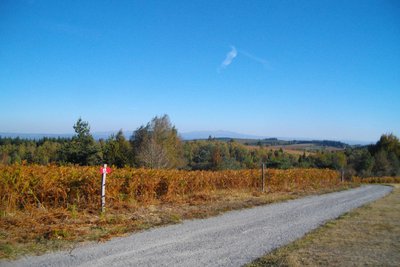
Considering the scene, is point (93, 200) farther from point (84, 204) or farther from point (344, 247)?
point (344, 247)

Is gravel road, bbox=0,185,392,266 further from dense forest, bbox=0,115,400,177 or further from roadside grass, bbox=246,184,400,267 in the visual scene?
dense forest, bbox=0,115,400,177

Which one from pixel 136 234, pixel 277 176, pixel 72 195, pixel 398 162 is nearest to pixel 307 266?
pixel 136 234

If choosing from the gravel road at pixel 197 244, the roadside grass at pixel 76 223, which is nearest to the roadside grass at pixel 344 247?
the gravel road at pixel 197 244

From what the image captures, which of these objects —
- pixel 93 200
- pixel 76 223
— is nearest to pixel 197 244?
pixel 76 223

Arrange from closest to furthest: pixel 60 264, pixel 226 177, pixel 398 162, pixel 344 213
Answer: pixel 60 264, pixel 344 213, pixel 226 177, pixel 398 162

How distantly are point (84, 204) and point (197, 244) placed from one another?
5782mm

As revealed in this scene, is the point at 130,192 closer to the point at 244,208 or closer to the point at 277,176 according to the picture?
the point at 244,208

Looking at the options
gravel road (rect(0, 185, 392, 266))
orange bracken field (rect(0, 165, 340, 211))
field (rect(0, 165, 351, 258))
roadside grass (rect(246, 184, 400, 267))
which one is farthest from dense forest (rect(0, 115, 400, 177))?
roadside grass (rect(246, 184, 400, 267))

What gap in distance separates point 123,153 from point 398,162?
178 ft

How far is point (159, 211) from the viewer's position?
1194cm

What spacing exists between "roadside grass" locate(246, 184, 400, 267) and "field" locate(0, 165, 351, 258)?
3.78m

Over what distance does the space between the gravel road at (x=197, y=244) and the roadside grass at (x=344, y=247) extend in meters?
0.42

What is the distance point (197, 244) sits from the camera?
773 cm

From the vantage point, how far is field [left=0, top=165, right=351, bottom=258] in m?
7.89
